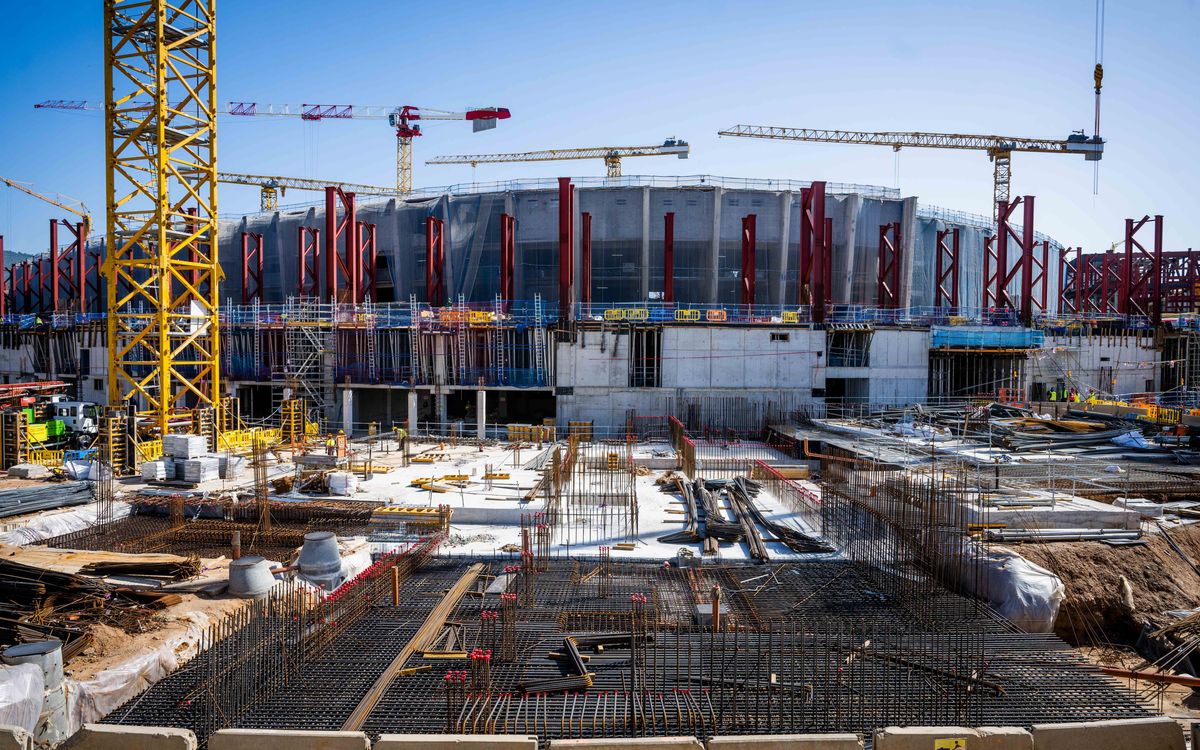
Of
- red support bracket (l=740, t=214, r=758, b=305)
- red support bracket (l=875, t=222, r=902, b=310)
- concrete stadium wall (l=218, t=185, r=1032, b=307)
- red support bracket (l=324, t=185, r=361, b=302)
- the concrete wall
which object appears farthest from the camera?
concrete stadium wall (l=218, t=185, r=1032, b=307)

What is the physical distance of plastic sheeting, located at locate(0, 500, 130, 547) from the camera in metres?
14.0

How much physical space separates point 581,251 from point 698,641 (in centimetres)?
3125

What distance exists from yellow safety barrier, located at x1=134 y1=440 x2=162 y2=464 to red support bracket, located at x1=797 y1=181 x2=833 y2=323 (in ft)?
81.1

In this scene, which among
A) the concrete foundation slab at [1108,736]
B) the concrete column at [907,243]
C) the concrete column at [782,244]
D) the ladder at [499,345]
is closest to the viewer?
the concrete foundation slab at [1108,736]

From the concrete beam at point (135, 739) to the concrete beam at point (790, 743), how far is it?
4.52 metres

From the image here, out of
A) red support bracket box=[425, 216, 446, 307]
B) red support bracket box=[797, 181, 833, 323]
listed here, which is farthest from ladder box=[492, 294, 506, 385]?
red support bracket box=[797, 181, 833, 323]

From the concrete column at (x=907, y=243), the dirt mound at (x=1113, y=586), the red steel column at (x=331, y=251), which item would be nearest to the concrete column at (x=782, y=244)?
the concrete column at (x=907, y=243)

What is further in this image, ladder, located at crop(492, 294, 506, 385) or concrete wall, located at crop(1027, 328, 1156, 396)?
concrete wall, located at crop(1027, 328, 1156, 396)

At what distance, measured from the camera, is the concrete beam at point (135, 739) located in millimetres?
5836

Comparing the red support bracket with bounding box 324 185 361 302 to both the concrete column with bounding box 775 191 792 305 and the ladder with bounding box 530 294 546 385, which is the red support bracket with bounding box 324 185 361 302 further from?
the concrete column with bounding box 775 191 792 305

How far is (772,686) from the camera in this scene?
7.73 meters

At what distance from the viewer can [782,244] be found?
1549 inches

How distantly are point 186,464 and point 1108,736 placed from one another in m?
20.4

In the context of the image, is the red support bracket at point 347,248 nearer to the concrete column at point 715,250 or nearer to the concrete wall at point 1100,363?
the concrete column at point 715,250
